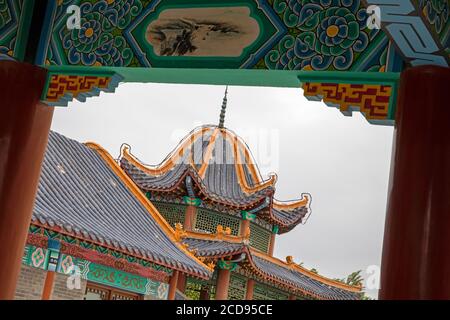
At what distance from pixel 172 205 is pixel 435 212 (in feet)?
41.5

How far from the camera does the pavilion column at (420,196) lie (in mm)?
2553

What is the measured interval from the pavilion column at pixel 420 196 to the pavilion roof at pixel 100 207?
4446 millimetres

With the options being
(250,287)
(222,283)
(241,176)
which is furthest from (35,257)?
(241,176)

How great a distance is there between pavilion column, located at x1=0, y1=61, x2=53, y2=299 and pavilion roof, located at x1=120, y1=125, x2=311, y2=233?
11.0m

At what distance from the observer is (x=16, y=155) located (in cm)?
344

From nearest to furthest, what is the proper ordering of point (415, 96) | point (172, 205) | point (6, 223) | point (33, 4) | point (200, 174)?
1. point (415, 96)
2. point (6, 223)
3. point (33, 4)
4. point (172, 205)
5. point (200, 174)

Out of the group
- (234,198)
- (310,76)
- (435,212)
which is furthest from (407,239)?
(234,198)

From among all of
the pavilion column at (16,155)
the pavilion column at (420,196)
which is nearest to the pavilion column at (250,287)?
the pavilion column at (16,155)

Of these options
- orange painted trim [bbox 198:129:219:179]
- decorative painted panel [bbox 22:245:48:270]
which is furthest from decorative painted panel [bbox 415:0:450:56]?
orange painted trim [bbox 198:129:219:179]

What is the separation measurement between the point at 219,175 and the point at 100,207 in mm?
7800

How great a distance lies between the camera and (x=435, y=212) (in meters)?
2.58

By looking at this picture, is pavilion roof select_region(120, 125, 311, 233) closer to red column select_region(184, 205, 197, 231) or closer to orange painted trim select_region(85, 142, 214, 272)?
Result: red column select_region(184, 205, 197, 231)

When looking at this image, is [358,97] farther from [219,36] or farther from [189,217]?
[189,217]
